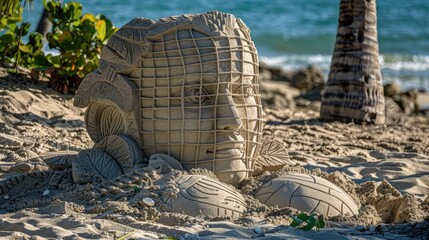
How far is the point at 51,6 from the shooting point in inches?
328

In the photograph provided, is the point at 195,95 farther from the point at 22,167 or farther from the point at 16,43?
the point at 16,43

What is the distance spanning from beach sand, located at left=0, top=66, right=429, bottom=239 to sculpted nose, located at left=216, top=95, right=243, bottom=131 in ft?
1.35

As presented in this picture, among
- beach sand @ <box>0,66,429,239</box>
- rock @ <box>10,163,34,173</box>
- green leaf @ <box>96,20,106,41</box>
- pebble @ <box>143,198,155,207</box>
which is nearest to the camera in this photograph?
beach sand @ <box>0,66,429,239</box>

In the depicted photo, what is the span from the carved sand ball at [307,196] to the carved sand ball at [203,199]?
0.24 metres

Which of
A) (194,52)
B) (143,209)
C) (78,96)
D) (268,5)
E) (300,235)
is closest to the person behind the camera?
(300,235)

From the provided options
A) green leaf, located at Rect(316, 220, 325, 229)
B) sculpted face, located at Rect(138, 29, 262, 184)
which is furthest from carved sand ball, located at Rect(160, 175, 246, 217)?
green leaf, located at Rect(316, 220, 325, 229)

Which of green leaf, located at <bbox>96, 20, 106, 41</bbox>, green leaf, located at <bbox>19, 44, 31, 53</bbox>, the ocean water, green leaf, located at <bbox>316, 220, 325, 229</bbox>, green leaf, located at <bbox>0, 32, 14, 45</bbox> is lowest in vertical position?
green leaf, located at <bbox>316, 220, 325, 229</bbox>

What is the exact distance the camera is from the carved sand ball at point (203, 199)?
4.63 metres

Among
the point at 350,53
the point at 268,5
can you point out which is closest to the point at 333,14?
the point at 268,5

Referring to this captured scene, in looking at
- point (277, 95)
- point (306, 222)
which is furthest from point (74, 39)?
point (277, 95)

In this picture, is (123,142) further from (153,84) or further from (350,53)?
(350,53)

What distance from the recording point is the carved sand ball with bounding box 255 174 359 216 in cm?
489

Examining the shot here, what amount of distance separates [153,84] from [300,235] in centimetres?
150

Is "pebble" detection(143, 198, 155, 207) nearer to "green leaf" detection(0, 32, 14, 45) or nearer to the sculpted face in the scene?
the sculpted face
